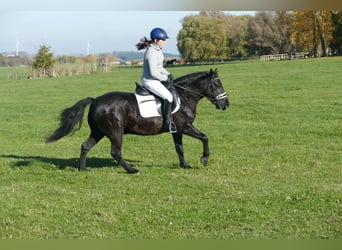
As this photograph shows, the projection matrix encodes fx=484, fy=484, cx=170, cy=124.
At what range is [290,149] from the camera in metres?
12.2

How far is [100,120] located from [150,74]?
1409mm

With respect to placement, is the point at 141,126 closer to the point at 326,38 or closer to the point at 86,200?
the point at 86,200

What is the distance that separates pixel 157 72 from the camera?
9617 mm

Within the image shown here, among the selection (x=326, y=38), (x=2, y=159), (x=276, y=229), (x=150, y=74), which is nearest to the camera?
(x=276, y=229)

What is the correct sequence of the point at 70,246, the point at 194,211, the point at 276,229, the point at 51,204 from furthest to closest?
the point at 51,204
the point at 194,211
the point at 276,229
the point at 70,246

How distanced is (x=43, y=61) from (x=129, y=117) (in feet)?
158

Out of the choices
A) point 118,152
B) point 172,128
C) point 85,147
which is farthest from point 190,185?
point 85,147

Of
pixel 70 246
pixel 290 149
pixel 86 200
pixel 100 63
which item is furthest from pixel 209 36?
pixel 70 246

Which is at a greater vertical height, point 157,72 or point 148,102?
point 157,72

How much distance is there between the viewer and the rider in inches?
373

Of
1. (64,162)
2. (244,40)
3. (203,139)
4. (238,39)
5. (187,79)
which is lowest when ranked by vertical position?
(64,162)

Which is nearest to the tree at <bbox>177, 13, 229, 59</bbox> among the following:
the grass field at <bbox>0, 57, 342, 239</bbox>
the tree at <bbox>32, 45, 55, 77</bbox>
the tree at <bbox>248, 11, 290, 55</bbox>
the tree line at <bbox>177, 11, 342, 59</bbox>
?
the tree line at <bbox>177, 11, 342, 59</bbox>

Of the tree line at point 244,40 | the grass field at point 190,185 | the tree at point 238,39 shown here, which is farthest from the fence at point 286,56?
the grass field at point 190,185

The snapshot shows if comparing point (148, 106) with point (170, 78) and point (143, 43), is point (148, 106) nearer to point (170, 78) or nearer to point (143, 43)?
point (170, 78)
